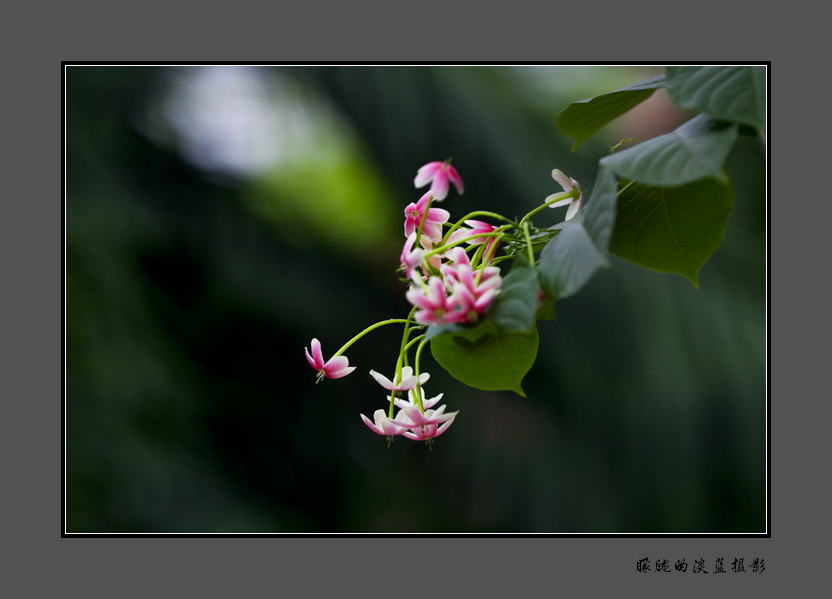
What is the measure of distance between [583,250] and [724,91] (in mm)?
104

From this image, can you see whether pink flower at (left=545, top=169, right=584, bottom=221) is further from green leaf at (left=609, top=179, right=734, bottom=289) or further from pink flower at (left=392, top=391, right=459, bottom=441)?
pink flower at (left=392, top=391, right=459, bottom=441)

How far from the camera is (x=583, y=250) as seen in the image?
0.23 meters

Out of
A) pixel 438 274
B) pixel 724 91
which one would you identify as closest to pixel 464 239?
pixel 438 274

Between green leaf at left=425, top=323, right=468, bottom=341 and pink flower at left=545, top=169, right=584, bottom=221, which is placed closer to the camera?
green leaf at left=425, top=323, right=468, bottom=341

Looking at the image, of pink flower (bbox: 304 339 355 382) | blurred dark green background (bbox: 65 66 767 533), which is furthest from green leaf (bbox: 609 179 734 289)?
blurred dark green background (bbox: 65 66 767 533)

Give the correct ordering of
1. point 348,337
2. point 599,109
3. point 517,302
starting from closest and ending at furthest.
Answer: point 517,302 → point 599,109 → point 348,337

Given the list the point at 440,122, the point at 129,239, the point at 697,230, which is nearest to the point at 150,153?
the point at 129,239

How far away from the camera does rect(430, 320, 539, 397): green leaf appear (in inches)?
12.0

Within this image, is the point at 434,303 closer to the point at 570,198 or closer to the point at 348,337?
the point at 570,198

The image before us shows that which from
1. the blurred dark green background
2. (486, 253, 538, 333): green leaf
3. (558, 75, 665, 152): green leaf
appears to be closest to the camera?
(486, 253, 538, 333): green leaf

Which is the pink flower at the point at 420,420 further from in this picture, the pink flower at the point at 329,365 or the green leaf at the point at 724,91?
the green leaf at the point at 724,91

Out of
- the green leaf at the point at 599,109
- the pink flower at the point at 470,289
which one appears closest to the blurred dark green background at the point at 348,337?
the green leaf at the point at 599,109

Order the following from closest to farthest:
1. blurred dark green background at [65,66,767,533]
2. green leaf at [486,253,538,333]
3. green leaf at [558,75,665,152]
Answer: green leaf at [486,253,538,333] < green leaf at [558,75,665,152] < blurred dark green background at [65,66,767,533]

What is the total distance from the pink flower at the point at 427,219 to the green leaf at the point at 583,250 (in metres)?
0.06
